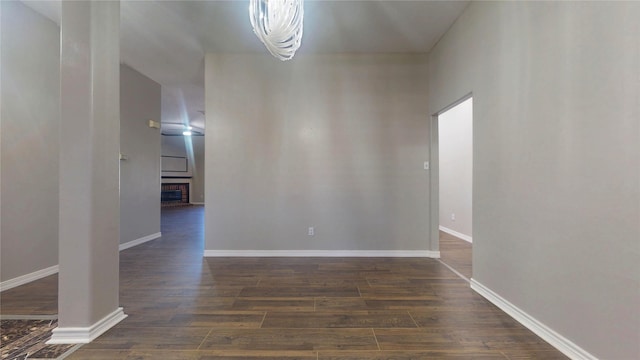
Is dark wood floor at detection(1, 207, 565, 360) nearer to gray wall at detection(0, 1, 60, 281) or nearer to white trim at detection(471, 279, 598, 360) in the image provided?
white trim at detection(471, 279, 598, 360)

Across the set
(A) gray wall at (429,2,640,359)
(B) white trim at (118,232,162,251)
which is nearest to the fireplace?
(B) white trim at (118,232,162,251)

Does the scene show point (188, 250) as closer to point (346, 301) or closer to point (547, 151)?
point (346, 301)

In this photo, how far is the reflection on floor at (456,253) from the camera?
326 centimetres

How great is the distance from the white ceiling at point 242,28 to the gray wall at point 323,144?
0.85 ft

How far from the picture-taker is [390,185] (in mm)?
3768

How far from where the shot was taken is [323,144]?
12.3ft

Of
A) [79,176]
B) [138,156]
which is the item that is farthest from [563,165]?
[138,156]

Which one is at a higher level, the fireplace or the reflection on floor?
the fireplace

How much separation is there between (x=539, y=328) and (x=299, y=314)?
1.75m

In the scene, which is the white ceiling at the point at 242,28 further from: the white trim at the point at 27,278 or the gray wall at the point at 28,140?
the white trim at the point at 27,278

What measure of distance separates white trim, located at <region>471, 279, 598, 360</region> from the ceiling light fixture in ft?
8.91

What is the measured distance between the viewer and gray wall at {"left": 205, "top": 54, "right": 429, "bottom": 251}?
3.75m

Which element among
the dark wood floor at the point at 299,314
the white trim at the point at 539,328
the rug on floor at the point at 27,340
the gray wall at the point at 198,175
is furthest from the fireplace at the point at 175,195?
the white trim at the point at 539,328

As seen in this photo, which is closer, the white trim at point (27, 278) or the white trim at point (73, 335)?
the white trim at point (73, 335)
